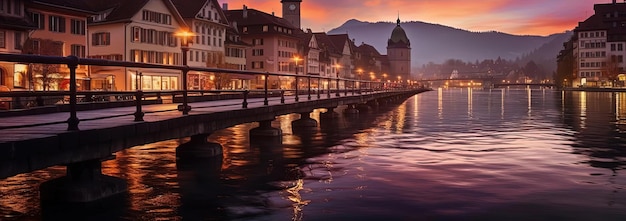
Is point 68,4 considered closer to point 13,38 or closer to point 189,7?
point 13,38

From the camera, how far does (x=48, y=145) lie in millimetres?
8867

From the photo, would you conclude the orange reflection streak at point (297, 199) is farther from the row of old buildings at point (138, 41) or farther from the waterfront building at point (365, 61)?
the waterfront building at point (365, 61)

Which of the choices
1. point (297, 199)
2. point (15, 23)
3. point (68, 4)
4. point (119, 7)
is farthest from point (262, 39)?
point (297, 199)

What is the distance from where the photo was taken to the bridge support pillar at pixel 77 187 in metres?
10.6

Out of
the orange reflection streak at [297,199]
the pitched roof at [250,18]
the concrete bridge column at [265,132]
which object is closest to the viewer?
the orange reflection streak at [297,199]

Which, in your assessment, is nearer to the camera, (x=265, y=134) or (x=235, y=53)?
(x=265, y=134)

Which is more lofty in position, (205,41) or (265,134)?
(205,41)

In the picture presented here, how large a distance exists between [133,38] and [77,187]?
59.0m

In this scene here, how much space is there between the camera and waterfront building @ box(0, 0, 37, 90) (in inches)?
1875

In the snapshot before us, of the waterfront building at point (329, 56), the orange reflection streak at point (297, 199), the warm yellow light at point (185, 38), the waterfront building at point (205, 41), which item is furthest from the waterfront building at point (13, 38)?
the waterfront building at point (329, 56)

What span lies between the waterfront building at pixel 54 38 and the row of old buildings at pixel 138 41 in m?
0.08

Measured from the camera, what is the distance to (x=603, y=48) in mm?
148875

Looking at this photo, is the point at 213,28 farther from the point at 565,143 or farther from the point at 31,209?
the point at 31,209

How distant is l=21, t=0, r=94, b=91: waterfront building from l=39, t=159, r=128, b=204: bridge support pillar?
134 feet
